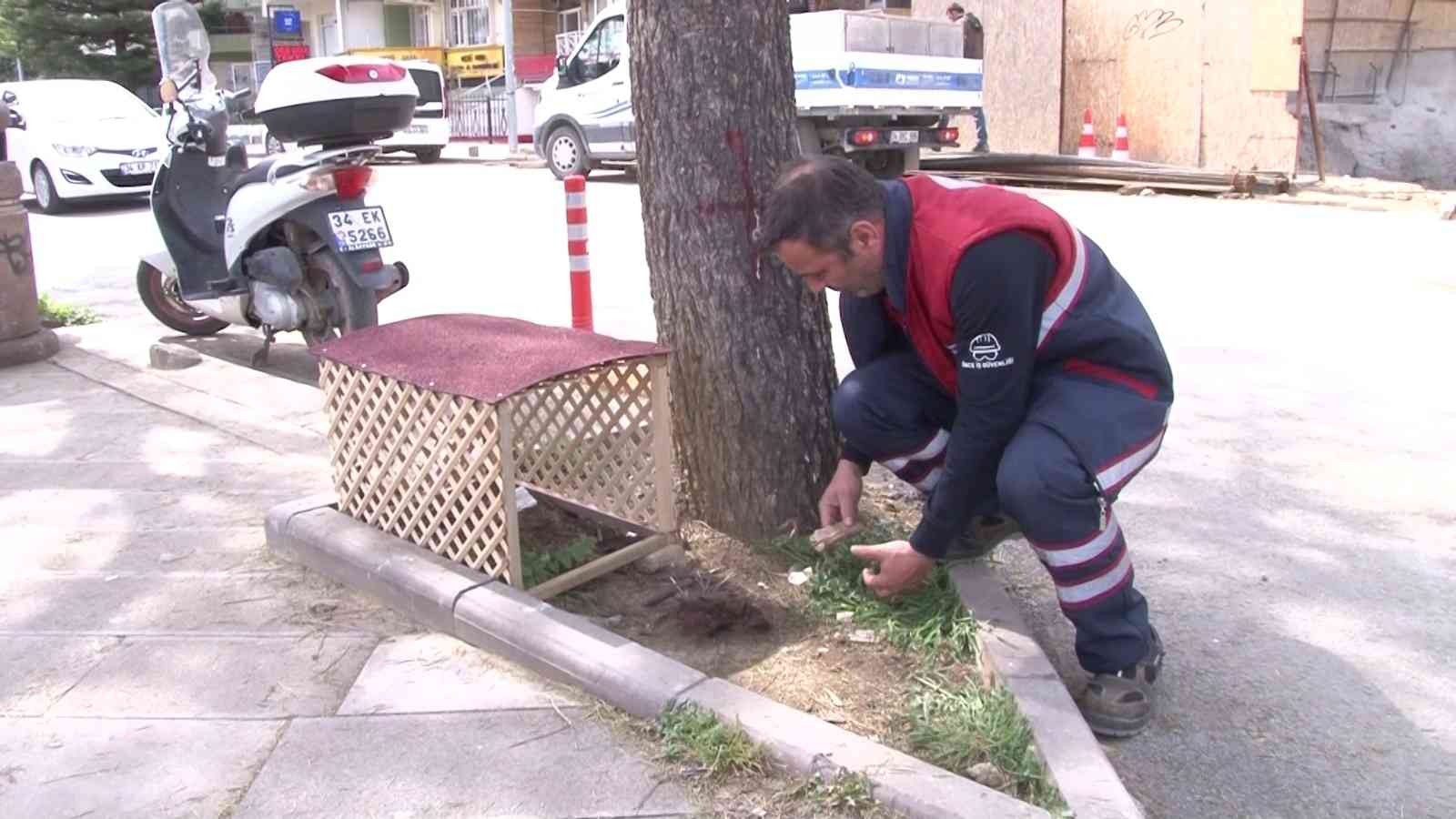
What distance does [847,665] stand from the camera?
3.13 meters

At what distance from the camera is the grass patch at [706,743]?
259 cm

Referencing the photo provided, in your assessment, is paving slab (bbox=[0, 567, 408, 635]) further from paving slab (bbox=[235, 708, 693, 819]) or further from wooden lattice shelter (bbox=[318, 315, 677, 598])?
paving slab (bbox=[235, 708, 693, 819])

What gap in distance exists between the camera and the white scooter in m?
5.75

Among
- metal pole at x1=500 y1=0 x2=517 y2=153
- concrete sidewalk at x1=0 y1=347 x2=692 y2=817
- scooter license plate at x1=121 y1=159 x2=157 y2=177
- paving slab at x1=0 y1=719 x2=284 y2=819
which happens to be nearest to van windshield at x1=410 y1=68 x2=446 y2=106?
metal pole at x1=500 y1=0 x2=517 y2=153

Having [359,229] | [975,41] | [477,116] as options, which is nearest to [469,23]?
[477,116]

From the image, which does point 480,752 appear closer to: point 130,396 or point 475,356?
point 475,356

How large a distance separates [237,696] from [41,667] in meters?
0.59

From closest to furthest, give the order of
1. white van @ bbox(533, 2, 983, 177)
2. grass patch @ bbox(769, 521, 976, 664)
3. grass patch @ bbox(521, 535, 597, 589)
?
grass patch @ bbox(769, 521, 976, 664)
grass patch @ bbox(521, 535, 597, 589)
white van @ bbox(533, 2, 983, 177)

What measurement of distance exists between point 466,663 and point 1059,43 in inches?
670

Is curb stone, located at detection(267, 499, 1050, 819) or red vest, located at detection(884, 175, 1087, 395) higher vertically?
red vest, located at detection(884, 175, 1087, 395)

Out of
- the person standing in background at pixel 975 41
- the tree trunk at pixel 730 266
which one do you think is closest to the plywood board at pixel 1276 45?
the person standing in background at pixel 975 41

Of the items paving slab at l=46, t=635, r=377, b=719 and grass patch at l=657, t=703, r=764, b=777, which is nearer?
grass patch at l=657, t=703, r=764, b=777

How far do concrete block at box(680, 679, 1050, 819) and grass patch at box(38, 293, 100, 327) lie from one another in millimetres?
6295

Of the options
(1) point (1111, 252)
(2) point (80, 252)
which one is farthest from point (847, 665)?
(2) point (80, 252)
